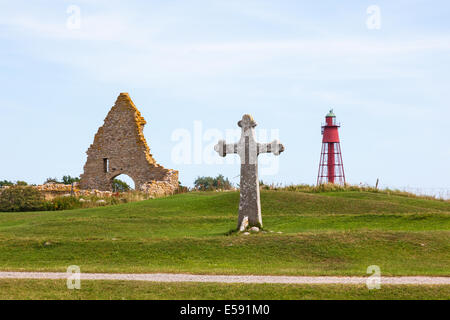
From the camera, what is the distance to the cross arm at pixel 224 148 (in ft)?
62.1

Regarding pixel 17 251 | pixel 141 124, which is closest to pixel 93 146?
pixel 141 124

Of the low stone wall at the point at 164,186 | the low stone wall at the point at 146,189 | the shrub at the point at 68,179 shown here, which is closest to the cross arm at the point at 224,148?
the low stone wall at the point at 146,189

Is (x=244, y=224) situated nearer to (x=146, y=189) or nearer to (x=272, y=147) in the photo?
(x=272, y=147)

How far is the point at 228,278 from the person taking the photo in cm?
1211

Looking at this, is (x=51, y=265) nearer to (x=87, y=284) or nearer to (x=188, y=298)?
(x=87, y=284)

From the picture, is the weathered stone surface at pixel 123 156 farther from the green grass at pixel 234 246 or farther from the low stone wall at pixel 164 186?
the green grass at pixel 234 246

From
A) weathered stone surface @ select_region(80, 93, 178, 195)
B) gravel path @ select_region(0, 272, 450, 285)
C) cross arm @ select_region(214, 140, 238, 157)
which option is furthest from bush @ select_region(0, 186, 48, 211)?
gravel path @ select_region(0, 272, 450, 285)

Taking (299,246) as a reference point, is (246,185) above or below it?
above

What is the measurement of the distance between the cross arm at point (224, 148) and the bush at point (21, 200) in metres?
18.1

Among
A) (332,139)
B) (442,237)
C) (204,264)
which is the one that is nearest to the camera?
(204,264)

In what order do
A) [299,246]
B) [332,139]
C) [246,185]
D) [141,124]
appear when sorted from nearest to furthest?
[299,246], [246,185], [141,124], [332,139]

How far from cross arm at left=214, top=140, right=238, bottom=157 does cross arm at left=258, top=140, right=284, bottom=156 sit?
2.75 feet

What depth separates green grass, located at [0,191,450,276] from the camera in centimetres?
1437

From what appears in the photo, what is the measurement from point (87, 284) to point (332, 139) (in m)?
46.9
